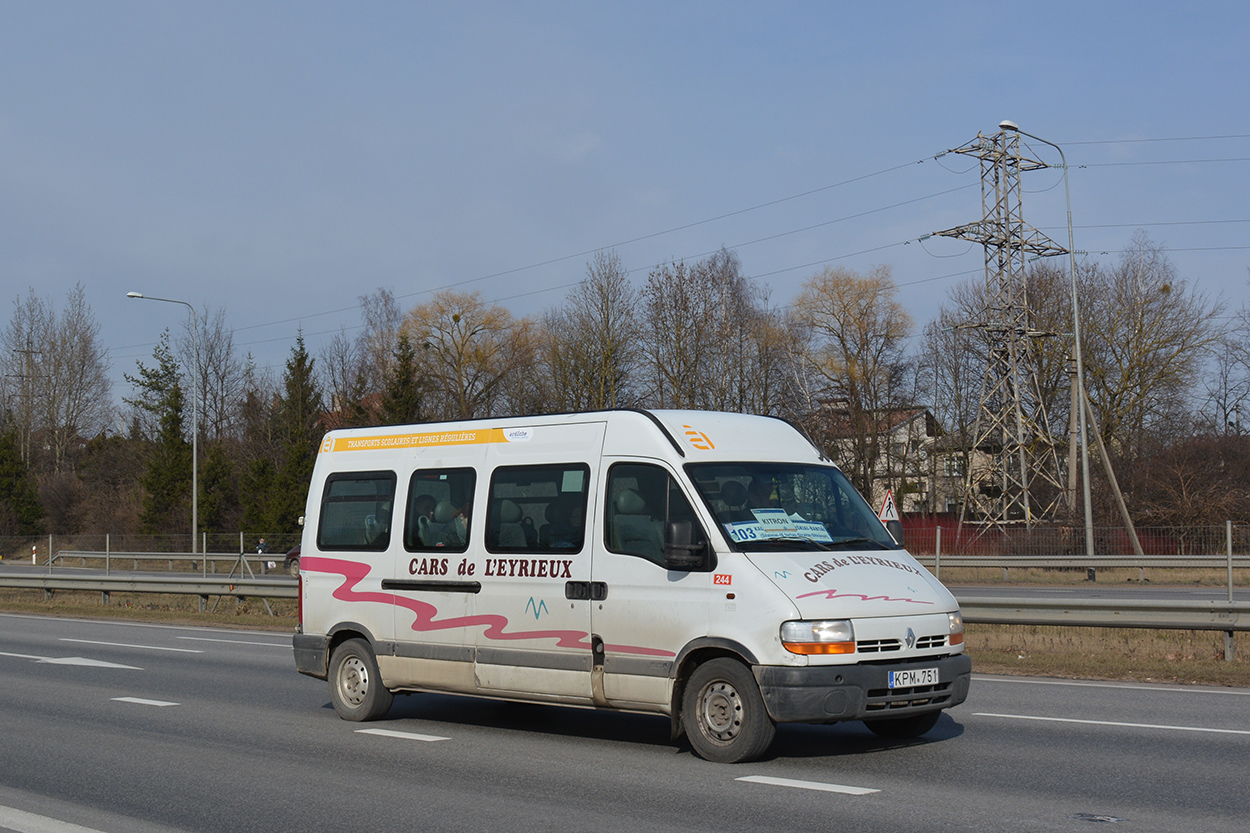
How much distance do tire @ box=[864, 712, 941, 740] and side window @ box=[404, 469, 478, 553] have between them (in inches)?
138

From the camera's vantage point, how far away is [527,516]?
30.1ft

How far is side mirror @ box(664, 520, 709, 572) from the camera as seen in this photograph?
7.84 m

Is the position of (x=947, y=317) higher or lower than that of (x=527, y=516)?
higher

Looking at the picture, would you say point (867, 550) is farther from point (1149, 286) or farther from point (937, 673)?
point (1149, 286)

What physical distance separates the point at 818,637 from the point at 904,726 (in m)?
1.82

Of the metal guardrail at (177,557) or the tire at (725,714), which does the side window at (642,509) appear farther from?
the metal guardrail at (177,557)

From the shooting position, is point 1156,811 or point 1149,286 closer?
point 1156,811

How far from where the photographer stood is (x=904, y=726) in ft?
28.8

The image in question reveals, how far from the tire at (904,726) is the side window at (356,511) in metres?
4.34

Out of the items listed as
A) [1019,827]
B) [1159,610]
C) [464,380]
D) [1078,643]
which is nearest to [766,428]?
[1019,827]

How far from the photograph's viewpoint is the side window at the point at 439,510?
9.66 m

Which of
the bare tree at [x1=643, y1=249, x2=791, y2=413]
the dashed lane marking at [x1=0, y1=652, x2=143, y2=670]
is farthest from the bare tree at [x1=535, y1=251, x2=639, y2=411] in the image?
the dashed lane marking at [x1=0, y1=652, x2=143, y2=670]

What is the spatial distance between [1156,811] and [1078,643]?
9.90 meters

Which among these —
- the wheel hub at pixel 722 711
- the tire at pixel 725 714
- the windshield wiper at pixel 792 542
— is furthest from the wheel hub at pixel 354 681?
the windshield wiper at pixel 792 542
